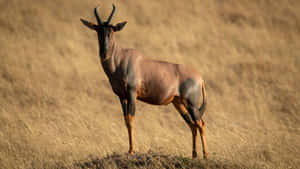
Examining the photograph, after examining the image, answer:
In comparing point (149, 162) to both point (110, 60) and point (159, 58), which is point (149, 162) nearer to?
point (110, 60)

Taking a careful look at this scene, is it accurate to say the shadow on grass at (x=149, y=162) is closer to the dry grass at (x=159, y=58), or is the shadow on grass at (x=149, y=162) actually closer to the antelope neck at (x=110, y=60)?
the dry grass at (x=159, y=58)

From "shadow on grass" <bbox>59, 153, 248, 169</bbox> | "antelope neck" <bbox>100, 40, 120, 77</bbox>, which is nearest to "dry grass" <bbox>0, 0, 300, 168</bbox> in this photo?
"shadow on grass" <bbox>59, 153, 248, 169</bbox>

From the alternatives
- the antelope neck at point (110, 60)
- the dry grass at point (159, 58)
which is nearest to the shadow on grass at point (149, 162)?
the dry grass at point (159, 58)

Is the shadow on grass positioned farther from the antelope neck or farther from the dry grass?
the antelope neck

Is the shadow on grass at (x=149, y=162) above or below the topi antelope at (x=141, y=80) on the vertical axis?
below

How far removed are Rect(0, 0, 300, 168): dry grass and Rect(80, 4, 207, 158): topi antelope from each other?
1.14 metres

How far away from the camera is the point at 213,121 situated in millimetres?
14555

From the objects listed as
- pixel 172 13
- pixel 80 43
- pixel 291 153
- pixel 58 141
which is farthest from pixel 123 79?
pixel 172 13

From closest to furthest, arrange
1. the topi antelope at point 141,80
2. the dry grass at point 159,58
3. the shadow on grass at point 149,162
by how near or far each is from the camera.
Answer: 1. the topi antelope at point 141,80
2. the shadow on grass at point 149,162
3. the dry grass at point 159,58

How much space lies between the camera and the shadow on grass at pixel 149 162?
7.93 metres

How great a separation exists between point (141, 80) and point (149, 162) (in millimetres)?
1778

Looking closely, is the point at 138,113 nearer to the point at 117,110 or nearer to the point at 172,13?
the point at 117,110

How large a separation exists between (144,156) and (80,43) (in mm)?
12453

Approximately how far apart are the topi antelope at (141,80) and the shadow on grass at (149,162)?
0.23 metres
